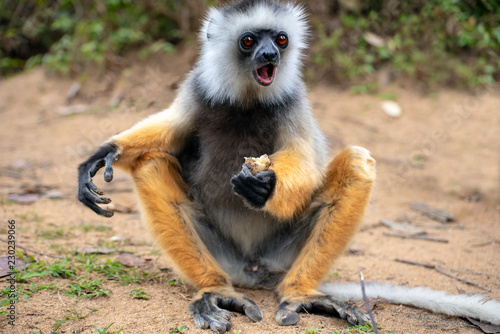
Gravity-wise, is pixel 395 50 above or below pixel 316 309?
above

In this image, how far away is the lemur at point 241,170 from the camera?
4.04m

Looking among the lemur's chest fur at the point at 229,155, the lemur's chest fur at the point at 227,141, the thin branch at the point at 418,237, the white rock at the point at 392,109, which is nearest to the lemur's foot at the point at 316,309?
the lemur's chest fur at the point at 229,155

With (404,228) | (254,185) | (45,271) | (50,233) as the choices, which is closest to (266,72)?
(254,185)

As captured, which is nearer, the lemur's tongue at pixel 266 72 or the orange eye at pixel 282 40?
the lemur's tongue at pixel 266 72

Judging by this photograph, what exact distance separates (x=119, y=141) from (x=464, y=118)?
26.9ft

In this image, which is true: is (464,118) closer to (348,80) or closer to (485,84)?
(485,84)

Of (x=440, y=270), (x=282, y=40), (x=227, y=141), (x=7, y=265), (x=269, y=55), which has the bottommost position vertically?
(x=7, y=265)

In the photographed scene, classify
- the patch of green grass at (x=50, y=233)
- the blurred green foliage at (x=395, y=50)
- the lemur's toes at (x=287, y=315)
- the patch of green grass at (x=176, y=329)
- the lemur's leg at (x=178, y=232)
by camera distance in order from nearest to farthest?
1. the patch of green grass at (x=176, y=329)
2. the lemur's toes at (x=287, y=315)
3. the lemur's leg at (x=178, y=232)
4. the patch of green grass at (x=50, y=233)
5. the blurred green foliage at (x=395, y=50)

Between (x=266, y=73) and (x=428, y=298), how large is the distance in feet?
8.16

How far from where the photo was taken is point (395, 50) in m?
11.2

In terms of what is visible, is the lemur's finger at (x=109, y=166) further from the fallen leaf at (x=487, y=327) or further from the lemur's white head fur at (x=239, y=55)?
the fallen leaf at (x=487, y=327)

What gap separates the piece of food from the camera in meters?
3.65

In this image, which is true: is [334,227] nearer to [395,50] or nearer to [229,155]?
[229,155]

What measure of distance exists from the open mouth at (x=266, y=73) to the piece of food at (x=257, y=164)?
31.7 inches
